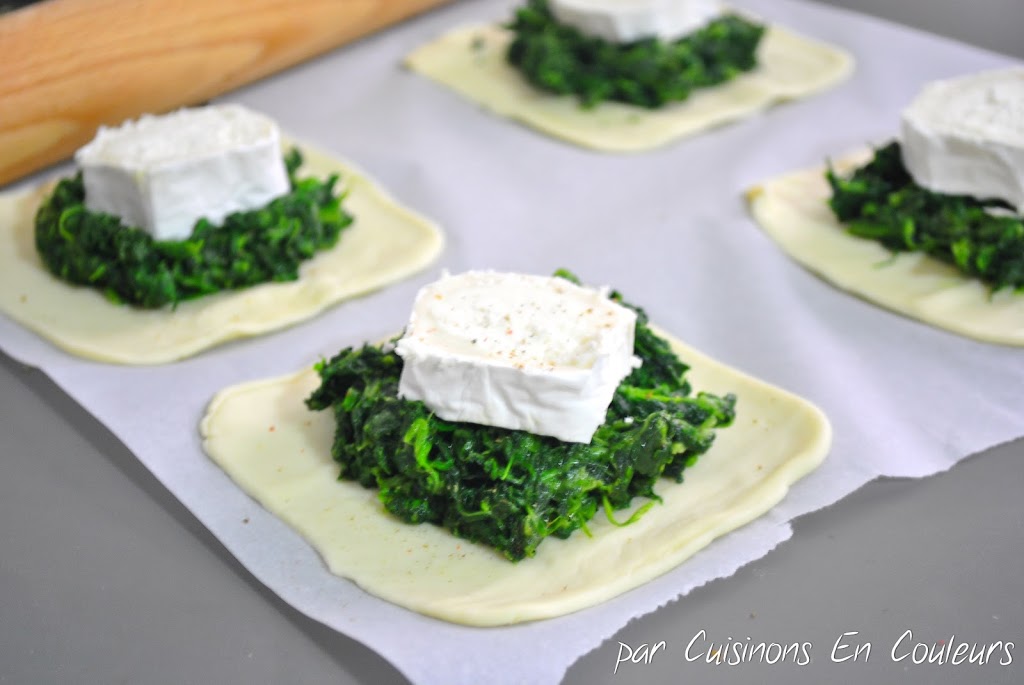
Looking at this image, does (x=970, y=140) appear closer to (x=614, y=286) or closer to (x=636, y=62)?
(x=614, y=286)

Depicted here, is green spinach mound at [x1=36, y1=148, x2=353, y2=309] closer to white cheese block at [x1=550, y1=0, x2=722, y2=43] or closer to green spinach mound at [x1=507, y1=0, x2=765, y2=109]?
green spinach mound at [x1=507, y1=0, x2=765, y2=109]

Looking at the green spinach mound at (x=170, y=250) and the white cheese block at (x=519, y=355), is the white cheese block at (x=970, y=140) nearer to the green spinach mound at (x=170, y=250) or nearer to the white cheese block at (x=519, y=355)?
the white cheese block at (x=519, y=355)

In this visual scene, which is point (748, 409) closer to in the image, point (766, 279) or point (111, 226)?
point (766, 279)

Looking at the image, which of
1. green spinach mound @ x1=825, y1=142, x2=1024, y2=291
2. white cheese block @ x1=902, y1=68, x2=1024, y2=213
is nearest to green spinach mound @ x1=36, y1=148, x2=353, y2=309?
green spinach mound @ x1=825, y1=142, x2=1024, y2=291

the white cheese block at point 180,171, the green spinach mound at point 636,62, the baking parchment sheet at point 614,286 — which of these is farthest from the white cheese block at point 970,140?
the white cheese block at point 180,171

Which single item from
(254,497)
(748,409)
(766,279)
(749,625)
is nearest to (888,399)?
(748,409)
